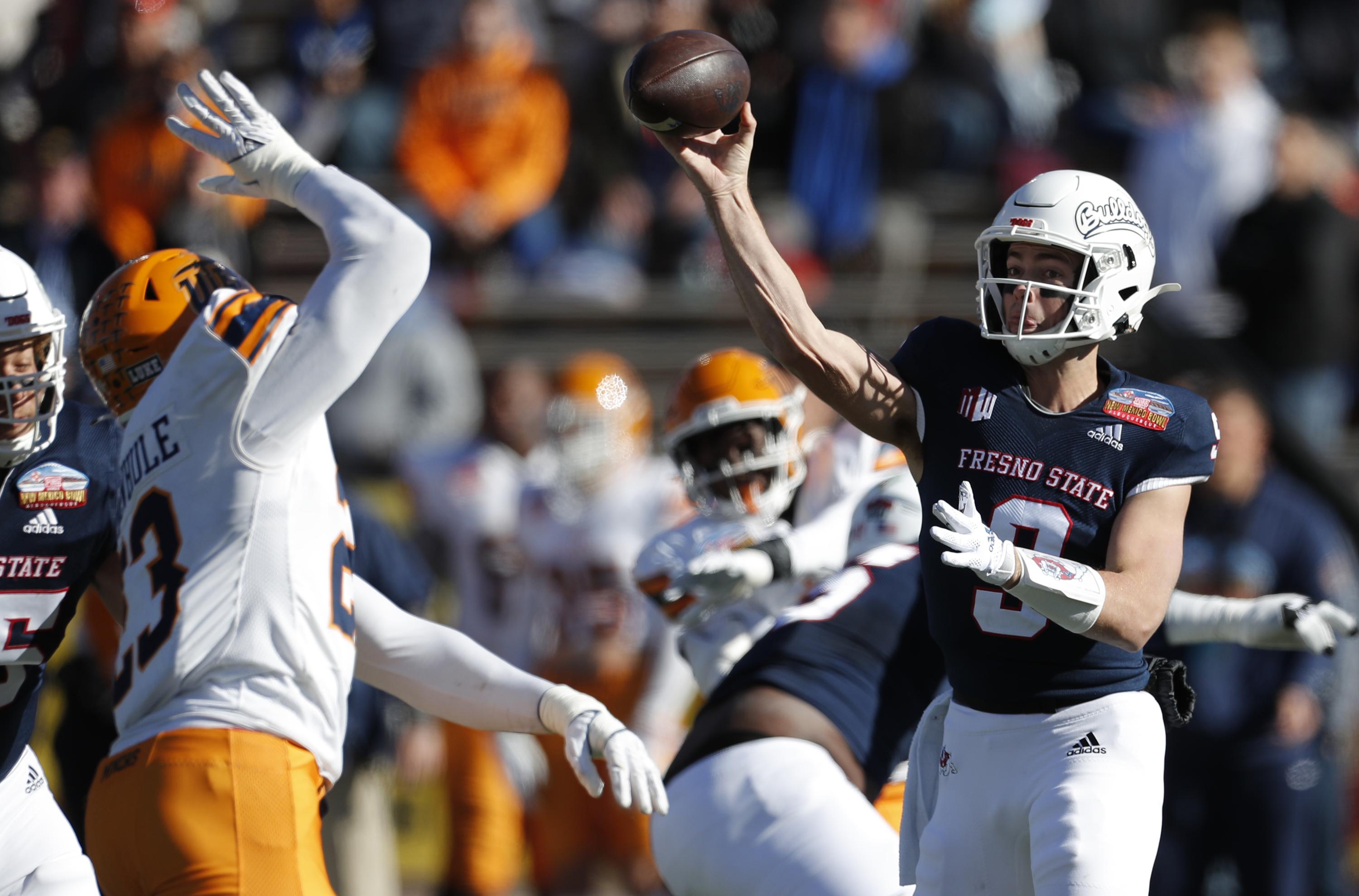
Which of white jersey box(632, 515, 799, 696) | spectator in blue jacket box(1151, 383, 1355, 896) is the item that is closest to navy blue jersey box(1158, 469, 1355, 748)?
spectator in blue jacket box(1151, 383, 1355, 896)

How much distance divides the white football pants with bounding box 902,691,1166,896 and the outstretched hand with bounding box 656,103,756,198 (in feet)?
3.87

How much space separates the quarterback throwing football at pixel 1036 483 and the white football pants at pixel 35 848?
1.75 m

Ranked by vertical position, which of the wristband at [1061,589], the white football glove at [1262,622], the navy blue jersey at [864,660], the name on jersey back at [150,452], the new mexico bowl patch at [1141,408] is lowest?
the navy blue jersey at [864,660]

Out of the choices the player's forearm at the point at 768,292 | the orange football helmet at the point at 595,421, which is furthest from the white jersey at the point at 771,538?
the orange football helmet at the point at 595,421

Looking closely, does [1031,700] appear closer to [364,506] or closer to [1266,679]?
[364,506]

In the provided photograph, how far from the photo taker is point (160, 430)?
11.4 feet

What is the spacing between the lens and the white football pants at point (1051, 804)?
3.27 m

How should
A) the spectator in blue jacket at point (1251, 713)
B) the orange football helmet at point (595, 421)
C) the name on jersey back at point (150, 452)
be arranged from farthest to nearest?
the orange football helmet at point (595, 421)
the spectator in blue jacket at point (1251, 713)
the name on jersey back at point (150, 452)

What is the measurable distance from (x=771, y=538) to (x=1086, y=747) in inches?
53.3

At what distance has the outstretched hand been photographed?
3.54m

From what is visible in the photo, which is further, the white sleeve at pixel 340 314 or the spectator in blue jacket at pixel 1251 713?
the spectator in blue jacket at pixel 1251 713

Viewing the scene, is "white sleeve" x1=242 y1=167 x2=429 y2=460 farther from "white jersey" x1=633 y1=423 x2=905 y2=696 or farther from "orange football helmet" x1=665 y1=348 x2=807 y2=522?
"orange football helmet" x1=665 y1=348 x2=807 y2=522

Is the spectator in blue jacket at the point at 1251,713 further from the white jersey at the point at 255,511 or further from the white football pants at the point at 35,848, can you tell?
the white football pants at the point at 35,848

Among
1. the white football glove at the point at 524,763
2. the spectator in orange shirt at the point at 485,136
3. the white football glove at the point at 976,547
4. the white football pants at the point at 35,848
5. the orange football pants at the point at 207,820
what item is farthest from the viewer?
the spectator in orange shirt at the point at 485,136
